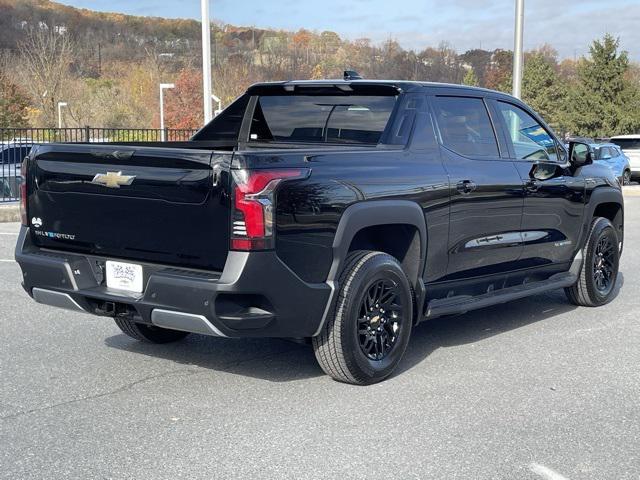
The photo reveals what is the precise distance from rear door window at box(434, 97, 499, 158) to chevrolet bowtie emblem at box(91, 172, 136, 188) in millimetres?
2251

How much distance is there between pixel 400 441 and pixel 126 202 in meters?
2.03

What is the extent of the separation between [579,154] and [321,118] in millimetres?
2398

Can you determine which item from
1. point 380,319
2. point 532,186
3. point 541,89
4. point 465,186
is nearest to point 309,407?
point 380,319

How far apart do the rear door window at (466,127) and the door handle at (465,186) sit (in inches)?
9.9

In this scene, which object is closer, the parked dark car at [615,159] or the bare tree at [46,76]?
the parked dark car at [615,159]

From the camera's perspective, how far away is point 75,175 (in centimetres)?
484

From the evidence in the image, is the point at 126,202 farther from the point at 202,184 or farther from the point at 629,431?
the point at 629,431

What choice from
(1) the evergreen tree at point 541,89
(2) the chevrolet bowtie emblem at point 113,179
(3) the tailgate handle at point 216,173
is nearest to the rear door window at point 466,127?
(3) the tailgate handle at point 216,173

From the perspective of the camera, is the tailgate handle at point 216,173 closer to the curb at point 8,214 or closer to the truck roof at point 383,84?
the truck roof at point 383,84

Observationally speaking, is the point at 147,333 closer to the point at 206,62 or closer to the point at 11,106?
the point at 206,62

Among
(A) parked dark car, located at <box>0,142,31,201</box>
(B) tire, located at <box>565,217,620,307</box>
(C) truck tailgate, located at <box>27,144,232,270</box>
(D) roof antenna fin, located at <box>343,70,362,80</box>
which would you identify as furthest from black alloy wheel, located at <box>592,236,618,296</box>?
(A) parked dark car, located at <box>0,142,31,201</box>

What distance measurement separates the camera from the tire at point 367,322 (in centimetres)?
479

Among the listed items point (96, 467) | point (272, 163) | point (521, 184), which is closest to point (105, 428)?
point (96, 467)

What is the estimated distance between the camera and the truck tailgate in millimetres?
4332
